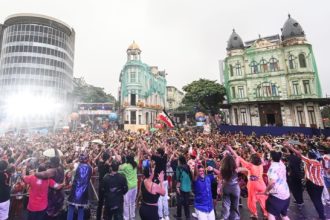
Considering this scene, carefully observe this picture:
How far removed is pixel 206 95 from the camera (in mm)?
36656

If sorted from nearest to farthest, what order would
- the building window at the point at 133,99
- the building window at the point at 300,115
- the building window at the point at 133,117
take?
the building window at the point at 300,115, the building window at the point at 133,117, the building window at the point at 133,99

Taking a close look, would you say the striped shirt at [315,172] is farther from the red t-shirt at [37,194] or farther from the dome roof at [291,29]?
the dome roof at [291,29]

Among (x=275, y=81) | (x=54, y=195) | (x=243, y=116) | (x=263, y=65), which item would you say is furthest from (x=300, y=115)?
(x=54, y=195)

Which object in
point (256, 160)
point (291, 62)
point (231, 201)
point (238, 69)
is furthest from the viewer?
point (238, 69)

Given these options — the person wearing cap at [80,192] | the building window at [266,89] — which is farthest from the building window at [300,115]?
the person wearing cap at [80,192]

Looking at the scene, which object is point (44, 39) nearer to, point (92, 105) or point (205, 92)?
point (92, 105)

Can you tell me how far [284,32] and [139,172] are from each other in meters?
36.7

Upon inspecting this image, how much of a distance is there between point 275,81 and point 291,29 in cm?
927

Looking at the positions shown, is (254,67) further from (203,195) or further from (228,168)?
(203,195)

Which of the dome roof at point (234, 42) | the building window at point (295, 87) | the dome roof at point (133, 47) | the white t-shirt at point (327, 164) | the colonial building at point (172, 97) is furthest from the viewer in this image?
the colonial building at point (172, 97)

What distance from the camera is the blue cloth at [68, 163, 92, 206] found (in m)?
4.38

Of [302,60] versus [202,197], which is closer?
[202,197]

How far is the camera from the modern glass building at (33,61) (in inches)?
2041

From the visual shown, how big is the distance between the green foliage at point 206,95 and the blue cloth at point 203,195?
33382 millimetres
